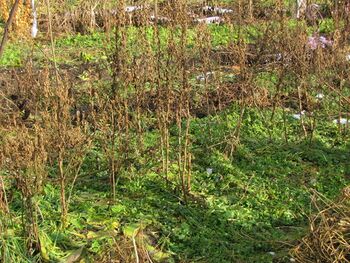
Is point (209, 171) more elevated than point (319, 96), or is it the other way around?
point (319, 96)

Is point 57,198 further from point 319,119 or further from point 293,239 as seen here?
point 319,119

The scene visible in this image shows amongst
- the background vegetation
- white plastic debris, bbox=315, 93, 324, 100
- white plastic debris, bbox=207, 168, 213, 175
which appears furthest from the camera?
white plastic debris, bbox=315, 93, 324, 100

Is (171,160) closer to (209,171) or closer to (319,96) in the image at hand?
(209,171)

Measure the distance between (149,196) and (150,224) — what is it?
392mm

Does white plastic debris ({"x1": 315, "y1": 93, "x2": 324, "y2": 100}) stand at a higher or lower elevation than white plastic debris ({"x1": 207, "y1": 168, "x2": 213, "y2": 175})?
higher

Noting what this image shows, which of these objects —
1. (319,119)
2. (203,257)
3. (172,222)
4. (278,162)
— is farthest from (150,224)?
(319,119)

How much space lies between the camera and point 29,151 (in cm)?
361

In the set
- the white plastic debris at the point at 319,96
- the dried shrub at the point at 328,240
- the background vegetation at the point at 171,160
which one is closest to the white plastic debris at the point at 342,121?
the background vegetation at the point at 171,160

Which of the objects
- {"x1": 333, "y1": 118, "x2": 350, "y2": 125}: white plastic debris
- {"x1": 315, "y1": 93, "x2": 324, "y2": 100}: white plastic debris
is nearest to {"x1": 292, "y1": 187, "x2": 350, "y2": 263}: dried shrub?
{"x1": 333, "y1": 118, "x2": 350, "y2": 125}: white plastic debris

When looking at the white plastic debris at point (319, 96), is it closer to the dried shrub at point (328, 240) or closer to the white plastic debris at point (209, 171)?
the white plastic debris at point (209, 171)

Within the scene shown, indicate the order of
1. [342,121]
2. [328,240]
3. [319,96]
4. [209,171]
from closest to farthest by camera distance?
[328,240] < [209,171] < [342,121] < [319,96]

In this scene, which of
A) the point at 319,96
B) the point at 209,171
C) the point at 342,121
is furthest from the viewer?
the point at 319,96

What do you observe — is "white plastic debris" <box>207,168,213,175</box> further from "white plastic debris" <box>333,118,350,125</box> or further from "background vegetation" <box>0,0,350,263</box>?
"white plastic debris" <box>333,118,350,125</box>

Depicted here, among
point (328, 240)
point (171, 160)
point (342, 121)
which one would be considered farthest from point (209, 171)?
point (342, 121)
